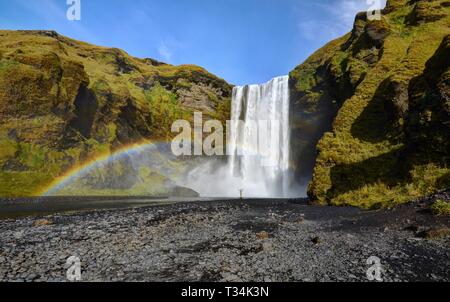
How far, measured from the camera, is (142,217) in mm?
24047

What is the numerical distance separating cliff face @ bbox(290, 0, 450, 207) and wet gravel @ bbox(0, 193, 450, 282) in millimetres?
6593

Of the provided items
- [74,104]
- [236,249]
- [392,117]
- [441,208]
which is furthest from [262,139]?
[236,249]

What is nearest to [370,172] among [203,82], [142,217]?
[142,217]

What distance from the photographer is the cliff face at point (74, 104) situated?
5296 centimetres

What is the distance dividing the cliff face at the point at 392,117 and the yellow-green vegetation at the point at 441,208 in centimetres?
530

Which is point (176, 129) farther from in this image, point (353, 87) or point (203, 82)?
point (353, 87)

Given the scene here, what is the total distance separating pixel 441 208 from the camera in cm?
1720

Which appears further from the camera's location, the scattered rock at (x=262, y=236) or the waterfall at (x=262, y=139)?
the waterfall at (x=262, y=139)

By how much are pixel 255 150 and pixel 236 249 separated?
6213 cm

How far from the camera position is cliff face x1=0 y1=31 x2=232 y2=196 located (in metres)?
53.0

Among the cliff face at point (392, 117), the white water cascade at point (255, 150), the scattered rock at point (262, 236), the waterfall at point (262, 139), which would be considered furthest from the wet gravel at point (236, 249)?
the white water cascade at point (255, 150)

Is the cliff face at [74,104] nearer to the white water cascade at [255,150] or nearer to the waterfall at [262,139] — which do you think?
the white water cascade at [255,150]

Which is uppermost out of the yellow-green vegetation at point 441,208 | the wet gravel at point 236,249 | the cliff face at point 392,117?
the cliff face at point 392,117

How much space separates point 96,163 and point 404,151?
53.4 meters
